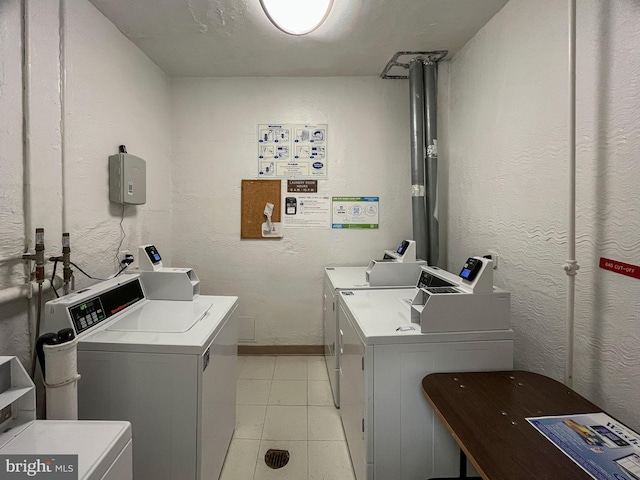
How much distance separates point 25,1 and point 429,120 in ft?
8.33

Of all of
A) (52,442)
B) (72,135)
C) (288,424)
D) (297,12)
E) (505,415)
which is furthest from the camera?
(288,424)

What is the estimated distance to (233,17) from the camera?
6.68ft

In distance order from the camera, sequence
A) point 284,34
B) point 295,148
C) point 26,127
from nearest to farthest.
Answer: point 26,127 → point 284,34 → point 295,148

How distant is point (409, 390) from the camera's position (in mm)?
1358

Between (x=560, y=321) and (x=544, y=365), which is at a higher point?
(x=560, y=321)

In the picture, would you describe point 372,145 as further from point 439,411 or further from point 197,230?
point 439,411

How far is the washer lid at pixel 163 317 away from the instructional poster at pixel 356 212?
153 centimetres

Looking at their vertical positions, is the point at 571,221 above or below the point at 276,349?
above

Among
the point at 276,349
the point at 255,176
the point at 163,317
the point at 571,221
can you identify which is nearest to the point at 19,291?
the point at 163,317

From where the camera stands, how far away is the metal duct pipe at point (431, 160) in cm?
258

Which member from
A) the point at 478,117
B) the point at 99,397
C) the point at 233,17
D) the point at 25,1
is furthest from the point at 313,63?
the point at 99,397

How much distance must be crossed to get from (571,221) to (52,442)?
198cm

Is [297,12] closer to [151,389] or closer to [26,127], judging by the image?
[26,127]

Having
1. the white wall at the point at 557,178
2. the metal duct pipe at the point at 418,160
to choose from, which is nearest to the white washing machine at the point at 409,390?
the white wall at the point at 557,178
